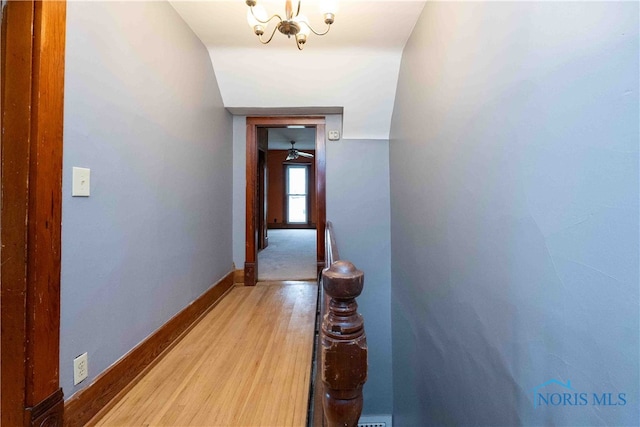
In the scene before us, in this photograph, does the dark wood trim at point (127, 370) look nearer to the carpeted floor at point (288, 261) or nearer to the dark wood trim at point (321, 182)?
the carpeted floor at point (288, 261)

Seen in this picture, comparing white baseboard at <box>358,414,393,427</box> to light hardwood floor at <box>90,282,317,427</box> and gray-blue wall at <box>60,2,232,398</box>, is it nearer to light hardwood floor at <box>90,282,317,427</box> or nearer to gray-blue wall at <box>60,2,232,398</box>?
light hardwood floor at <box>90,282,317,427</box>

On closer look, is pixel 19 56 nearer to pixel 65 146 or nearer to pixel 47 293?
pixel 65 146

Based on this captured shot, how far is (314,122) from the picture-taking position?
134 inches

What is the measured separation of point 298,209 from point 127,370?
25.7 feet

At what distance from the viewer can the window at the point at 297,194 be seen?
9.22 metres

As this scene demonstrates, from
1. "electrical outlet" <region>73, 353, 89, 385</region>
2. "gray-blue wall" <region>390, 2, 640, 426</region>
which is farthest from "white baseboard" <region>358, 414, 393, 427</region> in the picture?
"electrical outlet" <region>73, 353, 89, 385</region>

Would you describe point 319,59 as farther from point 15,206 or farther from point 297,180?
point 297,180

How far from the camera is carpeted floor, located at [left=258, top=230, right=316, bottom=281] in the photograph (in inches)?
146

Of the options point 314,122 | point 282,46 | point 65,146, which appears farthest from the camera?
point 314,122

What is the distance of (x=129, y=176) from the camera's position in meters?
1.55

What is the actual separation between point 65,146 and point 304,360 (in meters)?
1.67

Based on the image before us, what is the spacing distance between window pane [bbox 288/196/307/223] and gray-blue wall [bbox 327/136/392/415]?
5902 millimetres

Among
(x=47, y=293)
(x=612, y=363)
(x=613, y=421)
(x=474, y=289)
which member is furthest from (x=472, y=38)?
(x=47, y=293)

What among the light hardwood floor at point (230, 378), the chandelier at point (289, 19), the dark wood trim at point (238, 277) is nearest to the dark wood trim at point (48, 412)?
the light hardwood floor at point (230, 378)
